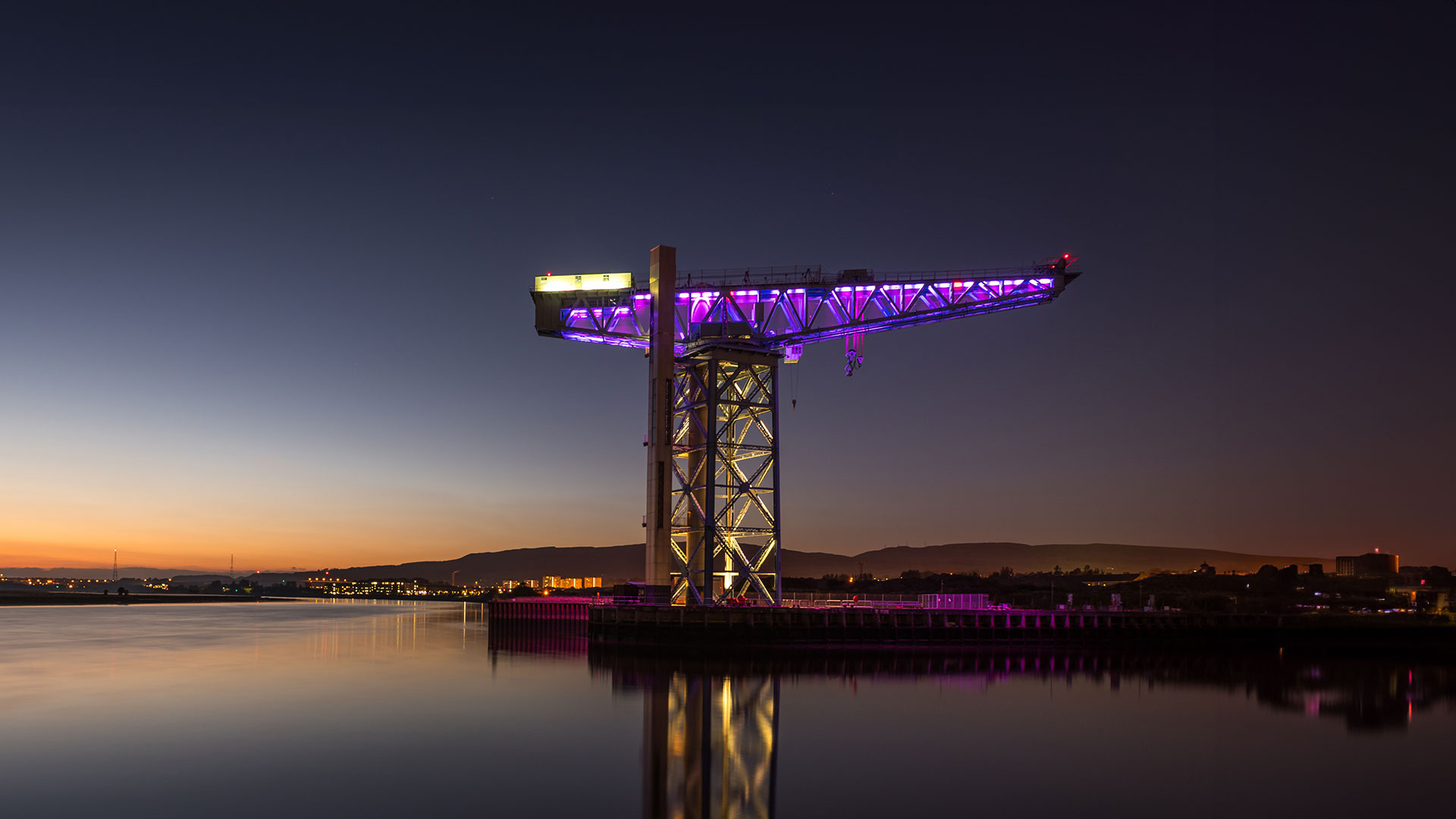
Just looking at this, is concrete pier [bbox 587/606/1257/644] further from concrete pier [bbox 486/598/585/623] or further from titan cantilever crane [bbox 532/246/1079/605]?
concrete pier [bbox 486/598/585/623]

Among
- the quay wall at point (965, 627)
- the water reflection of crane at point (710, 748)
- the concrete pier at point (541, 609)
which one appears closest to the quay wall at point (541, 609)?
the concrete pier at point (541, 609)

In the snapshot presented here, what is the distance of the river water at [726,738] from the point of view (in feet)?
53.3

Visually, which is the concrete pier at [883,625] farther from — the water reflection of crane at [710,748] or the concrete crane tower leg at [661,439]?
the water reflection of crane at [710,748]

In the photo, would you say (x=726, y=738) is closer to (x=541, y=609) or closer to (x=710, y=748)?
(x=710, y=748)

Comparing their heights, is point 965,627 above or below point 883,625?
below

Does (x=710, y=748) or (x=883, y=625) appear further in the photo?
(x=883, y=625)

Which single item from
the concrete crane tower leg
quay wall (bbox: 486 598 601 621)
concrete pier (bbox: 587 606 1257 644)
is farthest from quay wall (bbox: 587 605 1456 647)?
quay wall (bbox: 486 598 601 621)

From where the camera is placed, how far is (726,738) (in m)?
20.9

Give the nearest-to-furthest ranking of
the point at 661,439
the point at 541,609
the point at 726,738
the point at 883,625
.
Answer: the point at 726,738 → the point at 661,439 → the point at 883,625 → the point at 541,609

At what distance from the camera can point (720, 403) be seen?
44.3 m

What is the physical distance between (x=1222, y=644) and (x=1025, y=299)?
2281cm

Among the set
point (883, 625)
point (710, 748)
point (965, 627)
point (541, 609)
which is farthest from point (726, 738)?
point (541, 609)

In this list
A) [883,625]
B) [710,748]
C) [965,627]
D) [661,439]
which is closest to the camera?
[710,748]

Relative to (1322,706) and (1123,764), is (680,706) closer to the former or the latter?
(1123,764)
